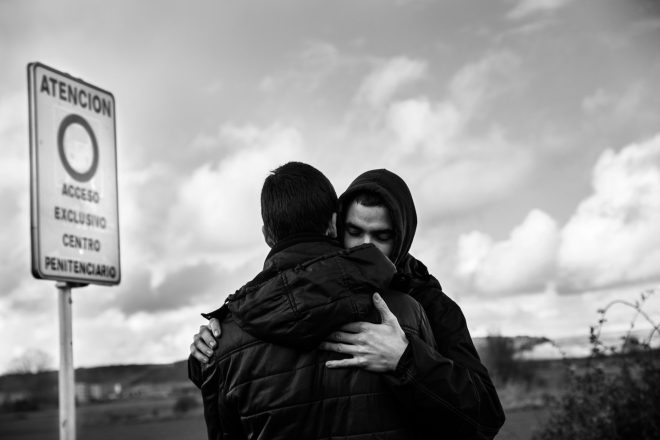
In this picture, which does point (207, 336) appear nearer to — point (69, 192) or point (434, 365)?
point (434, 365)

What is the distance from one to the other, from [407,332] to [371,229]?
101 centimetres

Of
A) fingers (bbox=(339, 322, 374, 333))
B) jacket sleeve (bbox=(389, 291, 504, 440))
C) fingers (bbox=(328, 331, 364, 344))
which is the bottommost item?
jacket sleeve (bbox=(389, 291, 504, 440))

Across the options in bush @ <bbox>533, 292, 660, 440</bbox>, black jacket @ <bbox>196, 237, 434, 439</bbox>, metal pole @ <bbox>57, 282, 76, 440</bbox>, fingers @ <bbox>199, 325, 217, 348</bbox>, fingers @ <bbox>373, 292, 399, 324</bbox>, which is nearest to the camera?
black jacket @ <bbox>196, 237, 434, 439</bbox>

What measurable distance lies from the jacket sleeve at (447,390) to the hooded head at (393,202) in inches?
31.7

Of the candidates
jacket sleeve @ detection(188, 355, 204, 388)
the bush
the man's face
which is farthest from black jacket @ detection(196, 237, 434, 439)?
the bush

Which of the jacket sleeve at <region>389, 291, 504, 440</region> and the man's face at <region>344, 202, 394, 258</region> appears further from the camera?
the man's face at <region>344, 202, 394, 258</region>

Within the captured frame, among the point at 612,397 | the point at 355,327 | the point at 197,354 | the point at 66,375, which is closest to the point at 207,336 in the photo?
the point at 197,354

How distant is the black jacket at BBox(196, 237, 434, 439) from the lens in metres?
2.09

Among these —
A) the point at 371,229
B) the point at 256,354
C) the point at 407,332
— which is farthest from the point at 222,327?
the point at 371,229

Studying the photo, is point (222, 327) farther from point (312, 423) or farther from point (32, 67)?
point (32, 67)

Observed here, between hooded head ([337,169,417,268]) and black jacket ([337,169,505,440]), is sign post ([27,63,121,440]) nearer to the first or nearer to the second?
hooded head ([337,169,417,268])

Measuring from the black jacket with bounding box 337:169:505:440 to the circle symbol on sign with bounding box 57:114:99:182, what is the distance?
8.83 feet

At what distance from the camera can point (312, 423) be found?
6.90 feet

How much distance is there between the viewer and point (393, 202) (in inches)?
127
